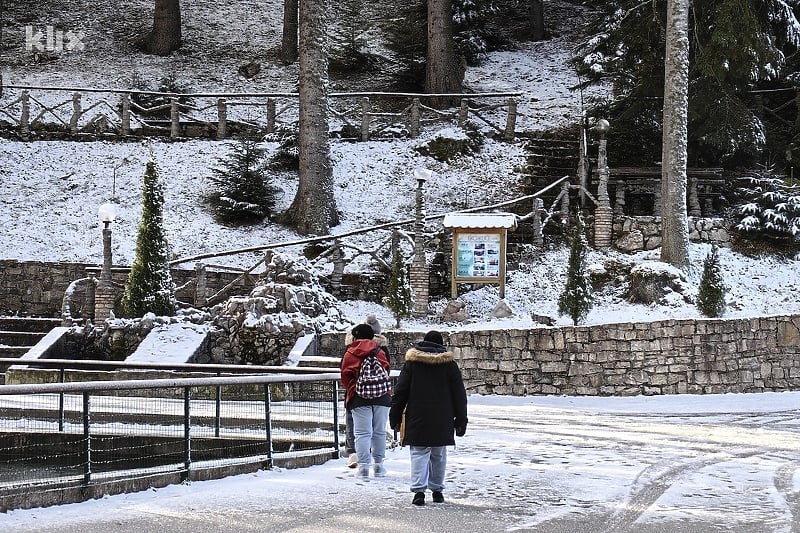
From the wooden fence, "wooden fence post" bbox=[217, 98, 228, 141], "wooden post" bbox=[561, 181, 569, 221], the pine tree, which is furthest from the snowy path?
"wooden fence post" bbox=[217, 98, 228, 141]

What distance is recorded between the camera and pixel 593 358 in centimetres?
1739

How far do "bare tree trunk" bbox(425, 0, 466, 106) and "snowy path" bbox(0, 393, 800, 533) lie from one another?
60.6 ft

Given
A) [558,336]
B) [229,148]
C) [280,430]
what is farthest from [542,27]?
[280,430]

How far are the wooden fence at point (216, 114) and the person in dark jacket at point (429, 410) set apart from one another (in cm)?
1955

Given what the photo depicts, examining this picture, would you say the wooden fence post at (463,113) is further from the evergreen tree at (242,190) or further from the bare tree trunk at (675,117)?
the bare tree trunk at (675,117)

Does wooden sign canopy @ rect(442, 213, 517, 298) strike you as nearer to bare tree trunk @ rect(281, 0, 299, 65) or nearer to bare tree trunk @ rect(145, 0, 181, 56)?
bare tree trunk @ rect(281, 0, 299, 65)

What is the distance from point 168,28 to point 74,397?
3085 centimetres

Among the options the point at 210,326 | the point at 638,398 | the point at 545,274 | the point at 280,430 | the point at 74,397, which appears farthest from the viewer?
the point at 545,274

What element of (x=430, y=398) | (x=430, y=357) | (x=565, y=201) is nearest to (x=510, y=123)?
(x=565, y=201)

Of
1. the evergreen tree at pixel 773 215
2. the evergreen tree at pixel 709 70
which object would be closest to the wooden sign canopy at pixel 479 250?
the evergreen tree at pixel 773 215

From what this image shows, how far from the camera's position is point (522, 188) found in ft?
82.0

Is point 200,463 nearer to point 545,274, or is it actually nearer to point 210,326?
point 210,326

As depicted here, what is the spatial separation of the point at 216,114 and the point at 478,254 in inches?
528

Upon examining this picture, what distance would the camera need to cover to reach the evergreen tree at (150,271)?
18.9 meters
